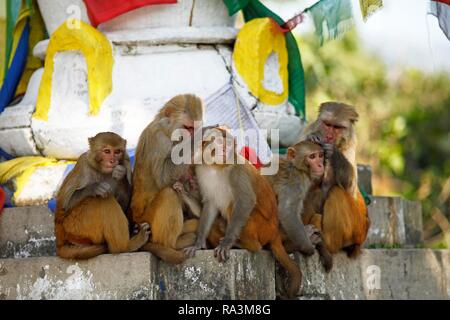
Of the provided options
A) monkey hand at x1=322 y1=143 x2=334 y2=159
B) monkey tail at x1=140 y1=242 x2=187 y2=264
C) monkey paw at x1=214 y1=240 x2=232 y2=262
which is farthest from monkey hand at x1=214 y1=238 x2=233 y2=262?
monkey hand at x1=322 y1=143 x2=334 y2=159

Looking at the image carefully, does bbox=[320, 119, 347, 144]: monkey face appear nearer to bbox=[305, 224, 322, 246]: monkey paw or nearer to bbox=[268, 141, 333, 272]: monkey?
bbox=[268, 141, 333, 272]: monkey

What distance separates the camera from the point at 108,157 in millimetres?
6145

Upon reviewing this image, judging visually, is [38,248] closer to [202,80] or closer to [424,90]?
[202,80]

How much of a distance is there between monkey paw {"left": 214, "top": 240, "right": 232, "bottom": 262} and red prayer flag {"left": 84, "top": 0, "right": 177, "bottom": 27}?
8.32 feet

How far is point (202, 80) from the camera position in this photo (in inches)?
304

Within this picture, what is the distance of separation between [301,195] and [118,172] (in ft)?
4.24

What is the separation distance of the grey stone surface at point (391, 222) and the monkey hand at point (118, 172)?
253 cm

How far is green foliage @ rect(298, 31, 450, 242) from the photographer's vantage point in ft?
43.9

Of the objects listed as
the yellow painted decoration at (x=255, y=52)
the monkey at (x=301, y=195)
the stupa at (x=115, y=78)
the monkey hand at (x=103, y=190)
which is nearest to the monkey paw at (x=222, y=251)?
the monkey at (x=301, y=195)

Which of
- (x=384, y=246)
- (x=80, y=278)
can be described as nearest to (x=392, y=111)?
(x=384, y=246)

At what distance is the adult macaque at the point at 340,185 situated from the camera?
6645mm

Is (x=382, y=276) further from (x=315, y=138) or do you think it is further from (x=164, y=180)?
(x=164, y=180)
